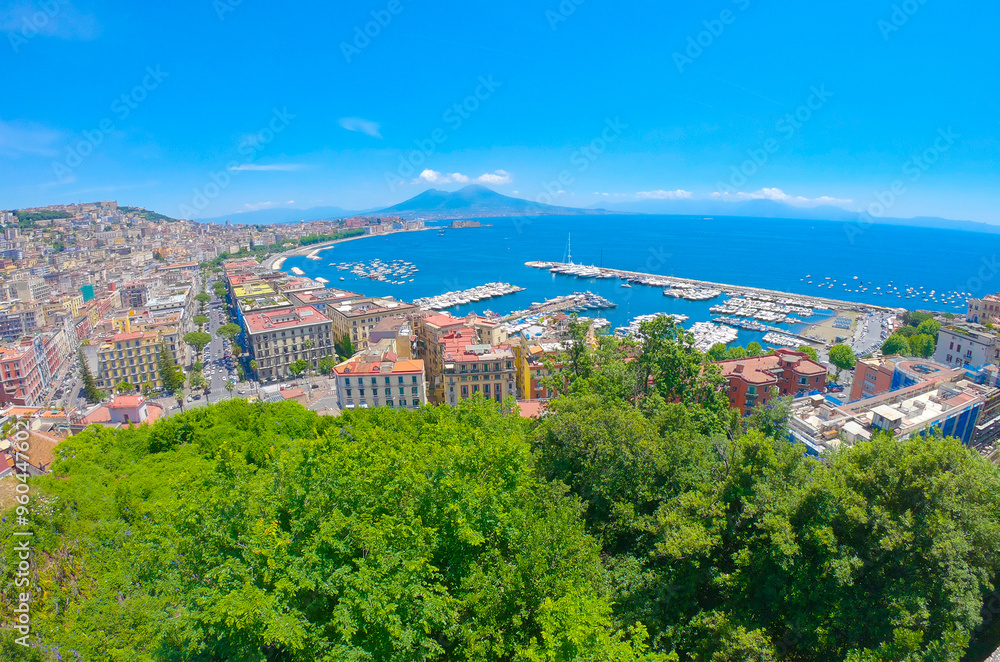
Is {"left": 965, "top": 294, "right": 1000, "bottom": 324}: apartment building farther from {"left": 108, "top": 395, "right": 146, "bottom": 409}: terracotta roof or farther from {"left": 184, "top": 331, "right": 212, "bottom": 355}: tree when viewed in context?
{"left": 184, "top": 331, "right": 212, "bottom": 355}: tree

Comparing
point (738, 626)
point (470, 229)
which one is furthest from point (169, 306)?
point (470, 229)

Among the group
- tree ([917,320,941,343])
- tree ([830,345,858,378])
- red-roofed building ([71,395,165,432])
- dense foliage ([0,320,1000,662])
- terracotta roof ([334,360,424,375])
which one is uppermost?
dense foliage ([0,320,1000,662])

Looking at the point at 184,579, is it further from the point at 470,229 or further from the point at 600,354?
the point at 470,229

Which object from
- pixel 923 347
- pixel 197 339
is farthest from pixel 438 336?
pixel 923 347

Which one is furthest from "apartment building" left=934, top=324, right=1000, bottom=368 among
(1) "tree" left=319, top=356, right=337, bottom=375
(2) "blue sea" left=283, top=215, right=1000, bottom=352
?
(1) "tree" left=319, top=356, right=337, bottom=375

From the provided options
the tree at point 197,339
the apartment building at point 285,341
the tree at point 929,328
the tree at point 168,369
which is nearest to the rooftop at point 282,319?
the apartment building at point 285,341

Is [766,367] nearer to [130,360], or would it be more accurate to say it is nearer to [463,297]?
[463,297]

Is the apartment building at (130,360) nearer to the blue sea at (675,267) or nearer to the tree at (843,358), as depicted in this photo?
the blue sea at (675,267)
